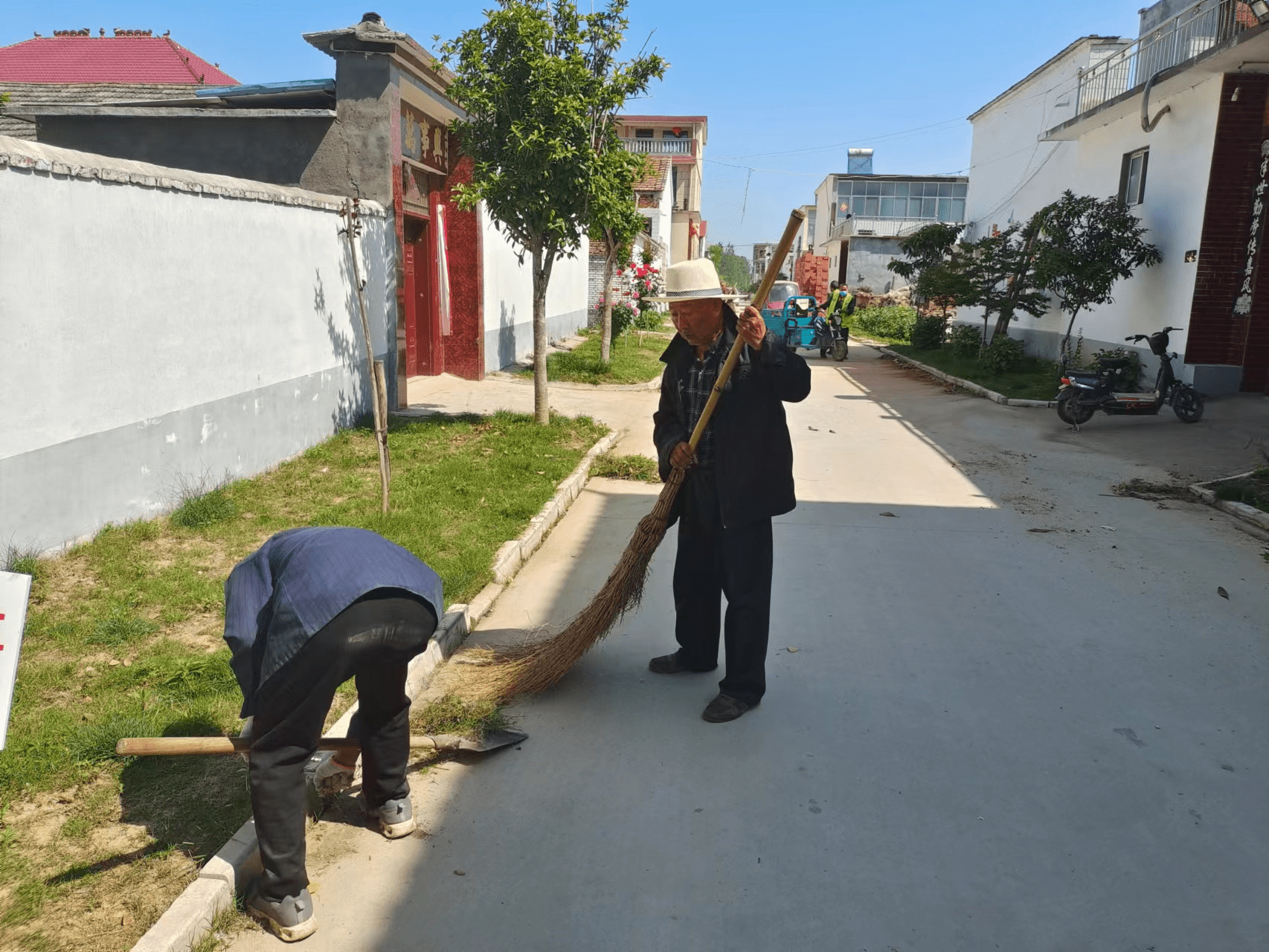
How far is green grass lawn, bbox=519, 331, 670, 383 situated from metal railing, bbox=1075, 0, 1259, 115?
29.8ft

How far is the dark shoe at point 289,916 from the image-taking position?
8.87ft

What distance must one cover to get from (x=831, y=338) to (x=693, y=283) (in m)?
19.6

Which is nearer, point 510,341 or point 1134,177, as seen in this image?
point 1134,177

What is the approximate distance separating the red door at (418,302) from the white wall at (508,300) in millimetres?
914

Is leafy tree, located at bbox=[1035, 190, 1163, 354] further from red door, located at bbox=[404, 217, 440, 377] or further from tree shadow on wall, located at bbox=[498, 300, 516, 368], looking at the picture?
red door, located at bbox=[404, 217, 440, 377]

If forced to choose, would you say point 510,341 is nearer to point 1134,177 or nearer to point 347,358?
point 347,358

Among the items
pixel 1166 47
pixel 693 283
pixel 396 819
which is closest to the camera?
pixel 396 819

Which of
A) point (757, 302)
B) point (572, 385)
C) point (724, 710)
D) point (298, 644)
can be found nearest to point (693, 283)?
point (757, 302)

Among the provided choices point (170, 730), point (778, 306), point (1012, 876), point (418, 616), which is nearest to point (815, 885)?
point (1012, 876)

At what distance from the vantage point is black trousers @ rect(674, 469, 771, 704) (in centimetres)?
402

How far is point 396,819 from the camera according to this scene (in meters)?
3.19

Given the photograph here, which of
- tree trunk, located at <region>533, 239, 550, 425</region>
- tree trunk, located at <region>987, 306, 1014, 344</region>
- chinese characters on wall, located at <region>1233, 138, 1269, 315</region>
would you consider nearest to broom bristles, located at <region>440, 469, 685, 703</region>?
tree trunk, located at <region>533, 239, 550, 425</region>

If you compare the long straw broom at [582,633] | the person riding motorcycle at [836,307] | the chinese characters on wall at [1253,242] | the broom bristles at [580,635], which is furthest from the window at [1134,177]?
the broom bristles at [580,635]

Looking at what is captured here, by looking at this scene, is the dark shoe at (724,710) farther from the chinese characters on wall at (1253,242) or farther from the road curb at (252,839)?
the chinese characters on wall at (1253,242)
